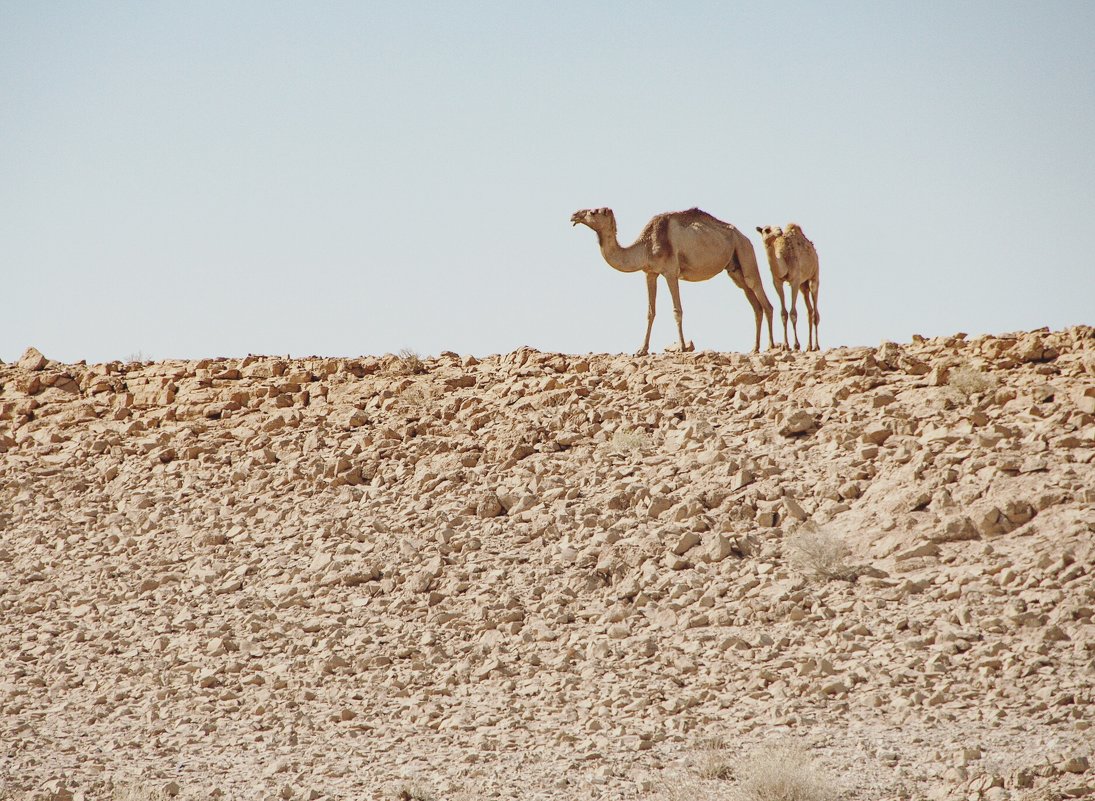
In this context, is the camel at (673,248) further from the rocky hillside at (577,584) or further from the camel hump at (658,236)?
the rocky hillside at (577,584)

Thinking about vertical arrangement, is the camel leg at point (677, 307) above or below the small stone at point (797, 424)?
above

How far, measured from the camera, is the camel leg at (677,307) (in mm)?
17453

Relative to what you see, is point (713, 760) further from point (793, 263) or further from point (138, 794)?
point (793, 263)

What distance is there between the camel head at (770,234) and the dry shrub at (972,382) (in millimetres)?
5705

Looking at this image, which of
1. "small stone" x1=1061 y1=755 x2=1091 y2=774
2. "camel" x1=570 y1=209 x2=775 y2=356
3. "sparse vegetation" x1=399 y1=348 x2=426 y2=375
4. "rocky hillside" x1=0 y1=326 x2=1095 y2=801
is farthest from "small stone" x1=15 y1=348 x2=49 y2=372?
"small stone" x1=1061 y1=755 x2=1091 y2=774

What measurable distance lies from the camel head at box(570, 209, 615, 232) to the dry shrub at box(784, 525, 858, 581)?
7207 mm

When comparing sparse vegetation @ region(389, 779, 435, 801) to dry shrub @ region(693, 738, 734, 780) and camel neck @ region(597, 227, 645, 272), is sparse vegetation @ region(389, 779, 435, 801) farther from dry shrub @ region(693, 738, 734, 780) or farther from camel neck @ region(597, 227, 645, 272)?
camel neck @ region(597, 227, 645, 272)

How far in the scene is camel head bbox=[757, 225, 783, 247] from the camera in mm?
19172

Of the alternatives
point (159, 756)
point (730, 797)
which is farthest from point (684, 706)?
point (159, 756)

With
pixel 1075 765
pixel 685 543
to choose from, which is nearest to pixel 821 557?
pixel 685 543

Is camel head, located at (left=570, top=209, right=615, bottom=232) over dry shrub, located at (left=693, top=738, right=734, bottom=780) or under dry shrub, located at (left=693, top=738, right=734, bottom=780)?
over

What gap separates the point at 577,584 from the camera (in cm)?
1255

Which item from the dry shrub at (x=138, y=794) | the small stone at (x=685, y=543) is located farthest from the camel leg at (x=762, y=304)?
the dry shrub at (x=138, y=794)

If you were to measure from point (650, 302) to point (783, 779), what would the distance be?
997 centimetres
